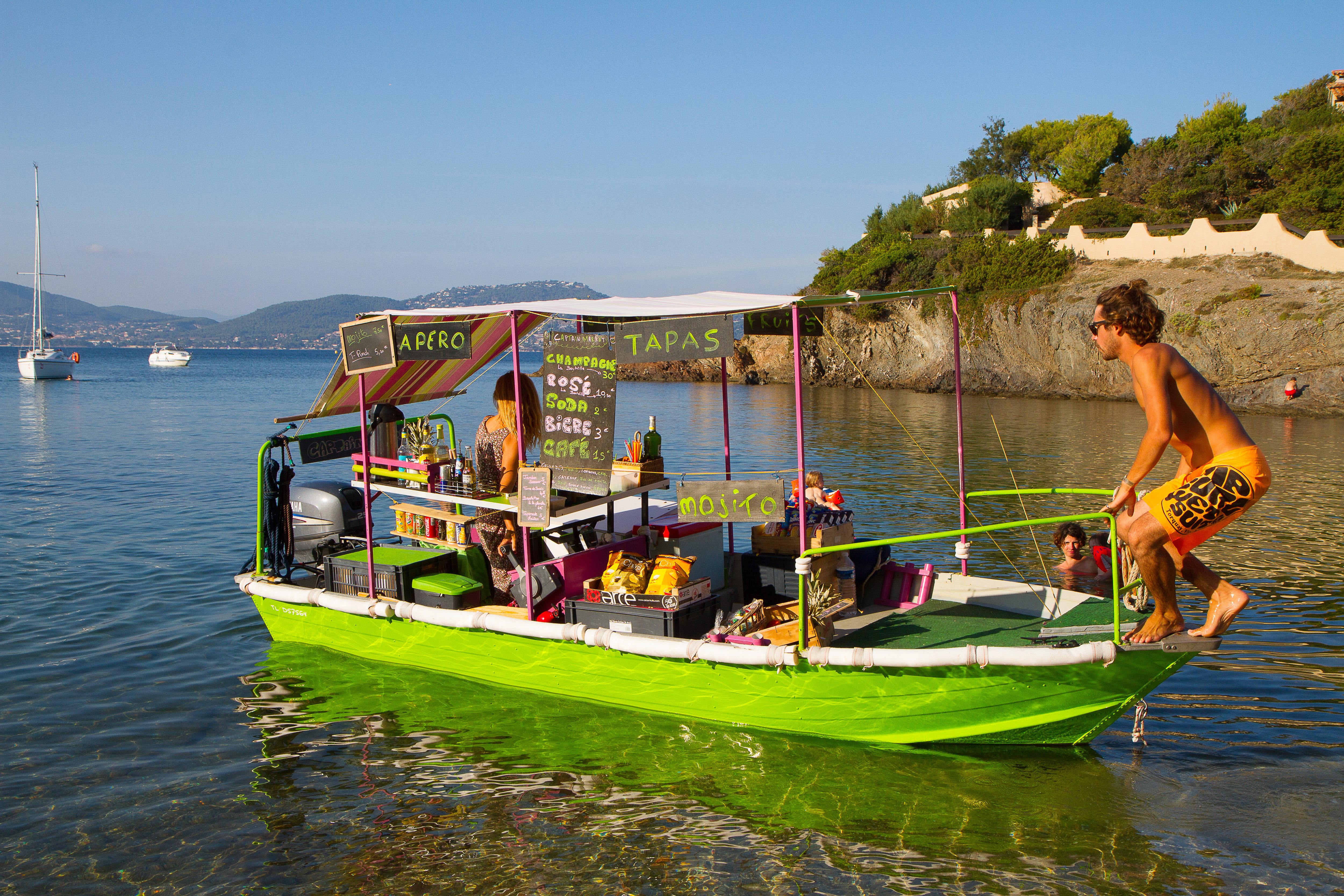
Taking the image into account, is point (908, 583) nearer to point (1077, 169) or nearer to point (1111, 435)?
point (1111, 435)

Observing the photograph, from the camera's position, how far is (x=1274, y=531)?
14.4 m

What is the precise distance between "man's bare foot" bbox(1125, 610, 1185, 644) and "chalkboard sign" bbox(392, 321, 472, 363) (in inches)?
230

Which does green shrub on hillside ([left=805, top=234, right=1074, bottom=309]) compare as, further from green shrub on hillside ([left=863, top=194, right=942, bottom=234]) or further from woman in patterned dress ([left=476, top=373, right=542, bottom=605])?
woman in patterned dress ([left=476, top=373, right=542, bottom=605])

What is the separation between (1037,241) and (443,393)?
47.3m

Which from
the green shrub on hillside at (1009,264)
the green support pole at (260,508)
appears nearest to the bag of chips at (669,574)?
the green support pole at (260,508)

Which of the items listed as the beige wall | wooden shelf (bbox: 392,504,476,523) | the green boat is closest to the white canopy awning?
the green boat

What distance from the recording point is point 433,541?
30.4ft

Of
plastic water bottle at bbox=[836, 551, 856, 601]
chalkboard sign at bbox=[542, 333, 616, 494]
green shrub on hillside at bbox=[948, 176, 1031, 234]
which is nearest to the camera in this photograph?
chalkboard sign at bbox=[542, 333, 616, 494]

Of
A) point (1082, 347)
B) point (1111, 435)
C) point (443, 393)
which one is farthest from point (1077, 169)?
point (443, 393)

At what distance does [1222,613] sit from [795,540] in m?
3.61

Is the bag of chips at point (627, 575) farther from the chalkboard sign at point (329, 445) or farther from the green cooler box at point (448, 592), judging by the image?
the chalkboard sign at point (329, 445)

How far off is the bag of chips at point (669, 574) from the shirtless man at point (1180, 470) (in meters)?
3.28

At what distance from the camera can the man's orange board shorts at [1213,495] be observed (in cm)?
532

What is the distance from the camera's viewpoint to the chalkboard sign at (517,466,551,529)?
735 cm
